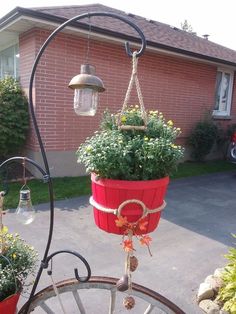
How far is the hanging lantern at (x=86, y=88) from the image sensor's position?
5.85 ft

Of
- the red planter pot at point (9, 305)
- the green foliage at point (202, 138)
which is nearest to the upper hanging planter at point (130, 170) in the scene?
the red planter pot at point (9, 305)

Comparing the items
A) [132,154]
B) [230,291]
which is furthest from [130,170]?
[230,291]

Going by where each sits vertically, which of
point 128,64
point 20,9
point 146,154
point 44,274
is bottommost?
point 44,274

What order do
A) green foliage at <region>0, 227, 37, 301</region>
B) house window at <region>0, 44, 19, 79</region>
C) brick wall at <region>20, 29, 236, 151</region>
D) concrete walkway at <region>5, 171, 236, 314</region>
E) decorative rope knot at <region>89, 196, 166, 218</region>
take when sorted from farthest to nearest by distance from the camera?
house window at <region>0, 44, 19, 79</region> → brick wall at <region>20, 29, 236, 151</region> → concrete walkway at <region>5, 171, 236, 314</region> → green foliage at <region>0, 227, 37, 301</region> → decorative rope knot at <region>89, 196, 166, 218</region>

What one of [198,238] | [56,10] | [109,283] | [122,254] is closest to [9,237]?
[109,283]

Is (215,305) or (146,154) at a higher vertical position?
(146,154)

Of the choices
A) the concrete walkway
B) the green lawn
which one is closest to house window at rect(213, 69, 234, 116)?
the green lawn

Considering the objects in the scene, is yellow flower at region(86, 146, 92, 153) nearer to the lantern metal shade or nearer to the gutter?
the lantern metal shade

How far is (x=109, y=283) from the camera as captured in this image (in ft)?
6.45

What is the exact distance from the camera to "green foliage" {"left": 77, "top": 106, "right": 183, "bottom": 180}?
1.66 metres

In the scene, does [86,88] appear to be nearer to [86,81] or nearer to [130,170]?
[86,81]

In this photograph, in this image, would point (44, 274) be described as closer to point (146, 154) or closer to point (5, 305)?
point (5, 305)

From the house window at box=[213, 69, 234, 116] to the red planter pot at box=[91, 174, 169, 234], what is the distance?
35.4 ft

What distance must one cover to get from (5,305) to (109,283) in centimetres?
65
